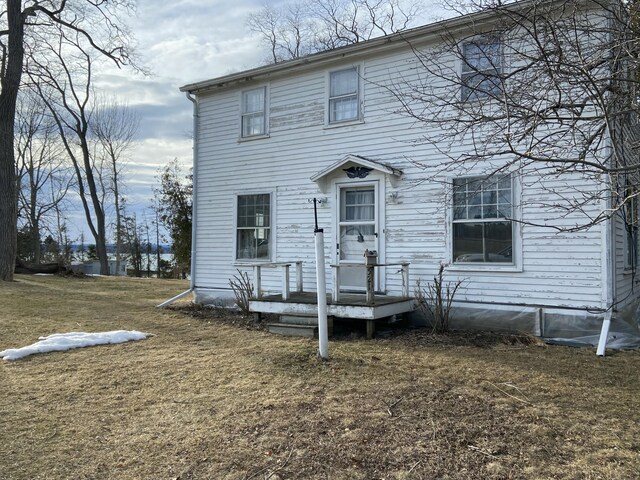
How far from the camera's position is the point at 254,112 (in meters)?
10.6

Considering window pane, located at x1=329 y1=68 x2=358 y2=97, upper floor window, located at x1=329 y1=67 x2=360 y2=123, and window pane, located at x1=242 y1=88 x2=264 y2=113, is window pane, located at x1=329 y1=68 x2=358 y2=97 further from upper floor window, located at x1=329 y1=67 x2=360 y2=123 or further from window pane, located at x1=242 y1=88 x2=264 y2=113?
window pane, located at x1=242 y1=88 x2=264 y2=113

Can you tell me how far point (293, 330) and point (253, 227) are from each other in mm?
3468

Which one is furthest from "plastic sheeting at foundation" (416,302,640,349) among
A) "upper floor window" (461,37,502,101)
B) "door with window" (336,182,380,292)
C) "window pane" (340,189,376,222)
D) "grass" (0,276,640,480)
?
"upper floor window" (461,37,502,101)

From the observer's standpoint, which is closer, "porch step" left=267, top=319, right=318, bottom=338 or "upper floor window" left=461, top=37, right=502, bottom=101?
"upper floor window" left=461, top=37, right=502, bottom=101

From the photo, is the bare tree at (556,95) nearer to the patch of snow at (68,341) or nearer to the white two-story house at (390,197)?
the white two-story house at (390,197)

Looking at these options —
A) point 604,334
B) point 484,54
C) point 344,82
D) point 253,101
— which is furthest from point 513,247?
point 253,101

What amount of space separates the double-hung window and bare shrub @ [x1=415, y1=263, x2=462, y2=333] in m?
0.47

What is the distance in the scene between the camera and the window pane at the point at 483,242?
7711 millimetres

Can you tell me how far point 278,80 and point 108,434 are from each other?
26.7ft

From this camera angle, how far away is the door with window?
9008 mm

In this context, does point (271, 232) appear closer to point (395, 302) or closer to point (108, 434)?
point (395, 302)

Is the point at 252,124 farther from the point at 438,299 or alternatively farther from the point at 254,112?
the point at 438,299

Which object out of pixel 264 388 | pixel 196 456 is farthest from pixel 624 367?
pixel 196 456

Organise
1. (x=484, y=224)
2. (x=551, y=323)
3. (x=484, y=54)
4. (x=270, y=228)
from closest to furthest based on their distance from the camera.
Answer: (x=484, y=54) < (x=551, y=323) < (x=484, y=224) < (x=270, y=228)
